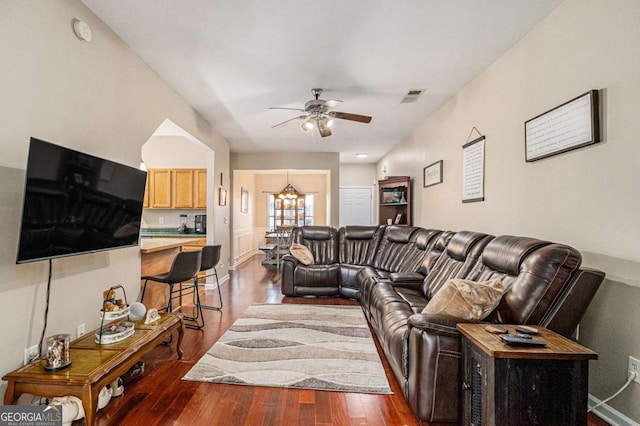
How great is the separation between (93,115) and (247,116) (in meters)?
2.36

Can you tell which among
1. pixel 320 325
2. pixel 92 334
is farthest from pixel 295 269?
pixel 92 334

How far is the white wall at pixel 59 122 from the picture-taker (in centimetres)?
175

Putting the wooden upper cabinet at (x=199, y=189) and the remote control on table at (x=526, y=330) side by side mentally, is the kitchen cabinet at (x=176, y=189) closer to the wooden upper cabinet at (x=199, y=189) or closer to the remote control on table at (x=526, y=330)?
the wooden upper cabinet at (x=199, y=189)

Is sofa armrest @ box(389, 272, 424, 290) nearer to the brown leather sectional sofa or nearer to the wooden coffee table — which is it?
the brown leather sectional sofa

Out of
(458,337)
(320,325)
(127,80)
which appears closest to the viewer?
(458,337)

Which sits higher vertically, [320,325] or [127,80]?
[127,80]

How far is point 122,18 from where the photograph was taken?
7.73 ft

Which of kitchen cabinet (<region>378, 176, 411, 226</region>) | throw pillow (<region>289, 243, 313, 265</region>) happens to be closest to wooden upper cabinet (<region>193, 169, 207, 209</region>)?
throw pillow (<region>289, 243, 313, 265</region>)

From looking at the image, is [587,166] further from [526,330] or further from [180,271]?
[180,271]

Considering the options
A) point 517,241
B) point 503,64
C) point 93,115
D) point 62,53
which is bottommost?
point 517,241

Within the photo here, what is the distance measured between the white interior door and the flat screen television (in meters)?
6.81

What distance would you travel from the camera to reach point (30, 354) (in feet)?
6.19

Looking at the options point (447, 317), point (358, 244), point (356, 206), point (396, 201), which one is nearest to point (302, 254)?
point (358, 244)

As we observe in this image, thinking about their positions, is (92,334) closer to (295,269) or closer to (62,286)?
(62,286)
